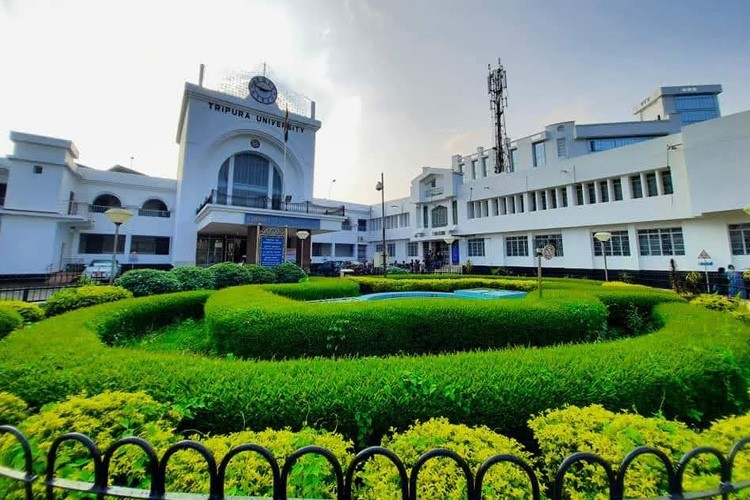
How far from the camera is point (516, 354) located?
3498 mm

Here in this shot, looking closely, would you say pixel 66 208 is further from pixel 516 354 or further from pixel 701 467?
pixel 701 467

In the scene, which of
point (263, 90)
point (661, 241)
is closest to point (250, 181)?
point (263, 90)

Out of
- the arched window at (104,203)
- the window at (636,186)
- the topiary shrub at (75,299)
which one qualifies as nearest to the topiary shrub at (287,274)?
the topiary shrub at (75,299)

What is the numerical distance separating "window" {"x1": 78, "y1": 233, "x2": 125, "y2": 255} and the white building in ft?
0.25

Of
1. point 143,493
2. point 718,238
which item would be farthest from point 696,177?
point 143,493

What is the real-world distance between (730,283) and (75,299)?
2281 cm

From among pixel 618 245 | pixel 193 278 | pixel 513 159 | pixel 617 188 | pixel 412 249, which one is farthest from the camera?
pixel 513 159

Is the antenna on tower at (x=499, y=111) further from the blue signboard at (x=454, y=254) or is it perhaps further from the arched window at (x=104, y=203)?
the arched window at (x=104, y=203)

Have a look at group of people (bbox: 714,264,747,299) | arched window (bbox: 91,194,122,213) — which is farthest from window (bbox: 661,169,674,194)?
arched window (bbox: 91,194,122,213)

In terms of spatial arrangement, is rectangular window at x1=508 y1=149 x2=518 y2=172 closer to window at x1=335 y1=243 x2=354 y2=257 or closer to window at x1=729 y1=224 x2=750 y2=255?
window at x1=335 y1=243 x2=354 y2=257

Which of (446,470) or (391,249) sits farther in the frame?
(391,249)

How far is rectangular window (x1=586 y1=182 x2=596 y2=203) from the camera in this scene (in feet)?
65.4

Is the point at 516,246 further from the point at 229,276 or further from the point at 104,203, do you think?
the point at 104,203

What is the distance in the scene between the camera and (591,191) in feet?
66.3
